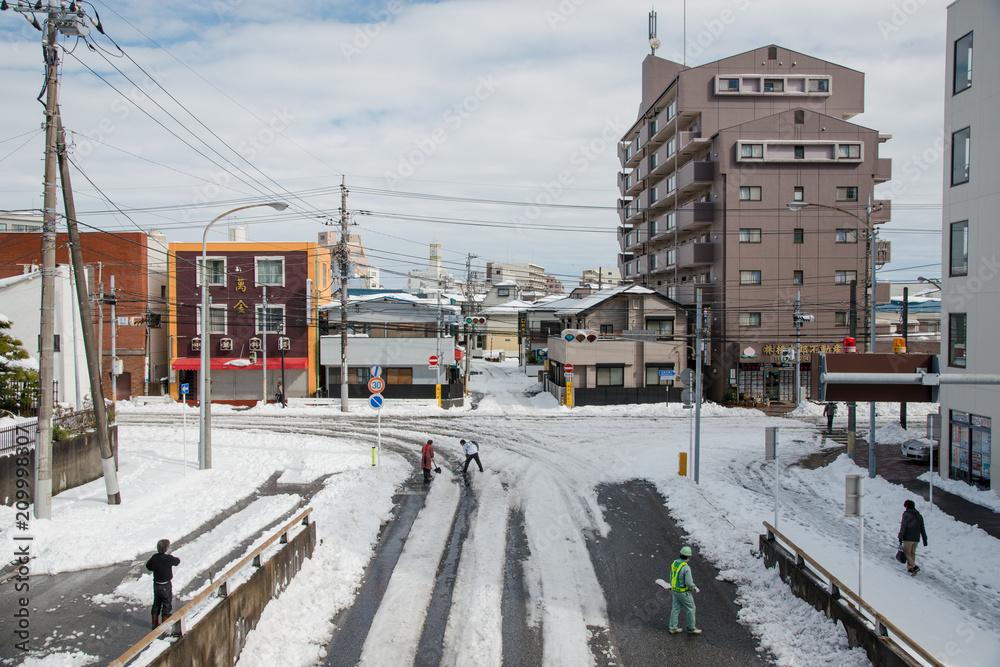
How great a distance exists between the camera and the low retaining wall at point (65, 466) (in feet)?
49.0

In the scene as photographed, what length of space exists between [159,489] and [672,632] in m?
15.0

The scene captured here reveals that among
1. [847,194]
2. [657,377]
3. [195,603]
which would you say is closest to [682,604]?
[195,603]

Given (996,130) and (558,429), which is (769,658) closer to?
(996,130)

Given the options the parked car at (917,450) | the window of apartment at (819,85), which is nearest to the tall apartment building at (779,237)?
the window of apartment at (819,85)

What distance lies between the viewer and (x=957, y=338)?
64.1 feet

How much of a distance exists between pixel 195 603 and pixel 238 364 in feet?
112

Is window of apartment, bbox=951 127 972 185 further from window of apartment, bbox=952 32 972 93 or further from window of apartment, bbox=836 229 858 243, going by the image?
window of apartment, bbox=836 229 858 243

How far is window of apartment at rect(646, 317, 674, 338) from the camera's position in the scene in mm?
39094

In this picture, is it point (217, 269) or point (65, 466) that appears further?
point (217, 269)

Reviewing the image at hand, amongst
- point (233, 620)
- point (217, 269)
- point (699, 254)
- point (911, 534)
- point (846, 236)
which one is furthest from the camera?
point (699, 254)

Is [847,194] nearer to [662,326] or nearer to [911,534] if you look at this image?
[662,326]

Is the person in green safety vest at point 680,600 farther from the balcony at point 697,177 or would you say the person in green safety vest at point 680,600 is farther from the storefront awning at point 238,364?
the balcony at point 697,177

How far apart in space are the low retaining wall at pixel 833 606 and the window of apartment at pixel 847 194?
3585 centimetres

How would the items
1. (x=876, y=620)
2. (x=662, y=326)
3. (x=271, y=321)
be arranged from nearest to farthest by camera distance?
(x=876, y=620), (x=662, y=326), (x=271, y=321)
